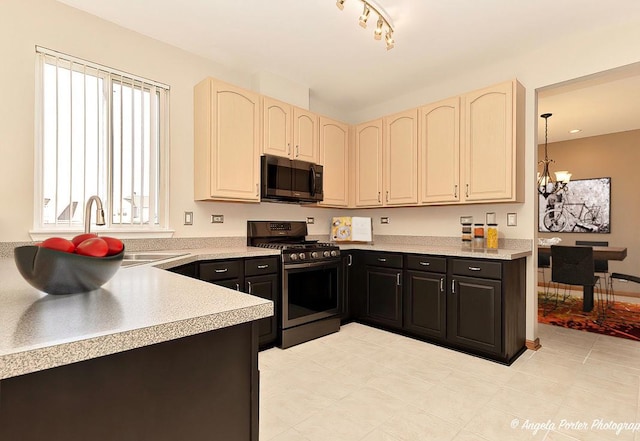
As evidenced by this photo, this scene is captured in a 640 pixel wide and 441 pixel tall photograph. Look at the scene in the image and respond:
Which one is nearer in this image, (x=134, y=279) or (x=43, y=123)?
(x=134, y=279)

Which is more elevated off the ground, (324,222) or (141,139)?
(141,139)

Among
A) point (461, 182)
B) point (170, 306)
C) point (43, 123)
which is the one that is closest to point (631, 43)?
point (461, 182)

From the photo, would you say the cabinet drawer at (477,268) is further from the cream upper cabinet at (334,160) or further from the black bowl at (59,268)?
the black bowl at (59,268)

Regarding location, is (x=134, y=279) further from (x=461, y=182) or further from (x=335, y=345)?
(x=461, y=182)

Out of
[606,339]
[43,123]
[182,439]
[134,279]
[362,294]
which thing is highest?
[43,123]

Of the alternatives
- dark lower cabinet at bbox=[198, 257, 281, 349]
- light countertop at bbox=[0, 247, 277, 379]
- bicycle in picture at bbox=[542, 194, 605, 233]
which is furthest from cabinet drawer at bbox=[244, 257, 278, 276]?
bicycle in picture at bbox=[542, 194, 605, 233]

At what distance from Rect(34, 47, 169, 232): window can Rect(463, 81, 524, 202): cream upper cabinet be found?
2706 millimetres

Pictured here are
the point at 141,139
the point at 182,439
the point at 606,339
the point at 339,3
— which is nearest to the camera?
the point at 182,439

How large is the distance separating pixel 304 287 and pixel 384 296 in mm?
858

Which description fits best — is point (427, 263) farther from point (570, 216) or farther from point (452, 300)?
point (570, 216)

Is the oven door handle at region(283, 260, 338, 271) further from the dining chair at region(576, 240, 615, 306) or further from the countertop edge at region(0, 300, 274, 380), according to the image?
the dining chair at region(576, 240, 615, 306)

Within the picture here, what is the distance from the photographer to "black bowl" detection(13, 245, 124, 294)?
2.84 feet

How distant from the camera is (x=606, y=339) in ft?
10.6

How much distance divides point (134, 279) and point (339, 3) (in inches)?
74.1
